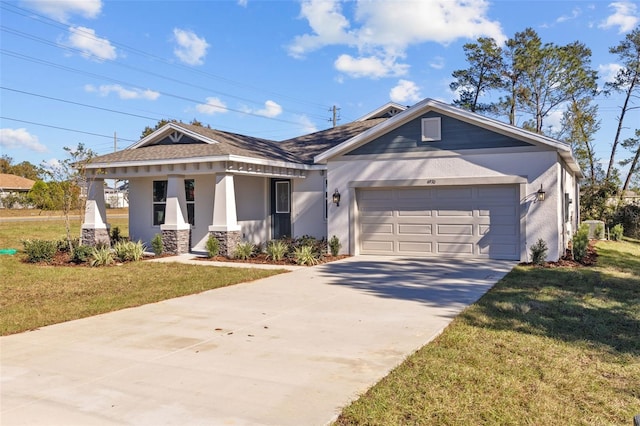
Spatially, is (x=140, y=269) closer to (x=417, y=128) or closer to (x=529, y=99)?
(x=417, y=128)

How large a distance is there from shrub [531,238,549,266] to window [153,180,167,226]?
1221 centimetres

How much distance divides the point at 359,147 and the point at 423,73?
982 centimetres

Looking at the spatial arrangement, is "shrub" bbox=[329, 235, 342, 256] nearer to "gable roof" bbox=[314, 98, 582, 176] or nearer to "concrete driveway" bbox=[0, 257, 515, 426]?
"gable roof" bbox=[314, 98, 582, 176]

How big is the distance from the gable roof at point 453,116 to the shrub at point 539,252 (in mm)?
2572

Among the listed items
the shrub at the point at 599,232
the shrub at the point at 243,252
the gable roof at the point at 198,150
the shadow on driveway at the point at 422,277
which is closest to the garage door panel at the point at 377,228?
the shadow on driveway at the point at 422,277

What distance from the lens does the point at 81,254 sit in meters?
13.6

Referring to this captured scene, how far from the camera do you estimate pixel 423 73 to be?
22.9 metres

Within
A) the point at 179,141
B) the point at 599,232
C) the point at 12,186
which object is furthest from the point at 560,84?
the point at 12,186

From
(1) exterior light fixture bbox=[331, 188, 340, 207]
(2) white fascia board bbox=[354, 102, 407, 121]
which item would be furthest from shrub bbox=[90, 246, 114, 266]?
(2) white fascia board bbox=[354, 102, 407, 121]

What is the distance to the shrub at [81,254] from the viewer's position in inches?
534

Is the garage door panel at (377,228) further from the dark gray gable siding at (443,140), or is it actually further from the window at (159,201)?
the window at (159,201)

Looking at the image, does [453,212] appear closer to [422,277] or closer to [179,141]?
[422,277]

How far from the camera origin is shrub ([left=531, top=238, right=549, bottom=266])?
12500 millimetres

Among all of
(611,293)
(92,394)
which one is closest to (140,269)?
(92,394)
